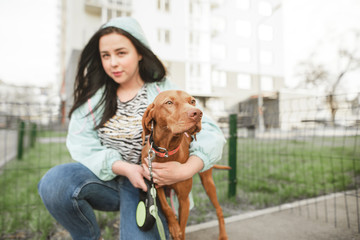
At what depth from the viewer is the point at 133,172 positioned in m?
1.51

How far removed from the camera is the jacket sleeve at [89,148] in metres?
1.63

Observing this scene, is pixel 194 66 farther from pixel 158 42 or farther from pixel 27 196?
pixel 27 196

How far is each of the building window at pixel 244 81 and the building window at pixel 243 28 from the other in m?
3.49

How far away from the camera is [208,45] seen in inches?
763

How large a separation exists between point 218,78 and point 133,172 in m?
18.6

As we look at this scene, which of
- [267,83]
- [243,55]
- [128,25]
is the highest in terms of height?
[243,55]

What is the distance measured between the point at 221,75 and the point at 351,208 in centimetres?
1730

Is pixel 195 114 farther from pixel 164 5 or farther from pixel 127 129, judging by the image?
pixel 164 5

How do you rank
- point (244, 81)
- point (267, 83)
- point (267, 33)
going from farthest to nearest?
point (267, 83) < point (267, 33) < point (244, 81)

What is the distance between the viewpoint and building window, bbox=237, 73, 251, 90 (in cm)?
1872

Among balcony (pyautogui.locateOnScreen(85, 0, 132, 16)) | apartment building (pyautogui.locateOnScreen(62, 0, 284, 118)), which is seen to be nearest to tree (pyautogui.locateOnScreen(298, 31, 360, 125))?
apartment building (pyautogui.locateOnScreen(62, 0, 284, 118))

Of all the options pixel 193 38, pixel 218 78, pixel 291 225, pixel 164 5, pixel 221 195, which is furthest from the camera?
pixel 218 78

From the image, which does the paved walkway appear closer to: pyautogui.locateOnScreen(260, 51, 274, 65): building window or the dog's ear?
the dog's ear

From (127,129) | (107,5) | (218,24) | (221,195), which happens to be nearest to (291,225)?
(221,195)
